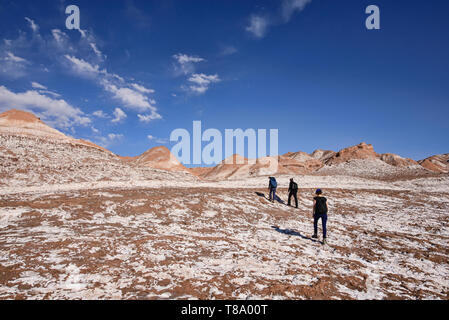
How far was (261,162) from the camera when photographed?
78750 mm

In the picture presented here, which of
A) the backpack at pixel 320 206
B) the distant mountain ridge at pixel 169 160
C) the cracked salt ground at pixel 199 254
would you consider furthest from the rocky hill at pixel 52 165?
the backpack at pixel 320 206

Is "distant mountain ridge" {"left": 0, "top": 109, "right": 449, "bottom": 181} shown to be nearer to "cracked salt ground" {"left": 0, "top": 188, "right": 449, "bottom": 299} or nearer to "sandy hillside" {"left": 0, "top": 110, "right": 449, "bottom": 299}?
"sandy hillside" {"left": 0, "top": 110, "right": 449, "bottom": 299}

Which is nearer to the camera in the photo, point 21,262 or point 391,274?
point 21,262

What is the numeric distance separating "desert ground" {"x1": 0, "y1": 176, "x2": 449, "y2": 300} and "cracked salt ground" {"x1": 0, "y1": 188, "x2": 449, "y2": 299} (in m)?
0.04

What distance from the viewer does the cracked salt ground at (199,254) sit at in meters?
5.17

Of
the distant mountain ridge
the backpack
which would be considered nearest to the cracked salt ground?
the backpack

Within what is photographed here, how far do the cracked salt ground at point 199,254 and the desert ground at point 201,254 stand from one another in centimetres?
4

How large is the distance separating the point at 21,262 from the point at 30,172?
25.7 meters

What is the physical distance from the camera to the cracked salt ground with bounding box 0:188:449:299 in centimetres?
517

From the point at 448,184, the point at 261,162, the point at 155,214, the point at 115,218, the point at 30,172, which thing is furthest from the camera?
the point at 261,162

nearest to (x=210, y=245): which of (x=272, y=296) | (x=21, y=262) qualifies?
(x=272, y=296)

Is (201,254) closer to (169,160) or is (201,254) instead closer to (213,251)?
(213,251)
